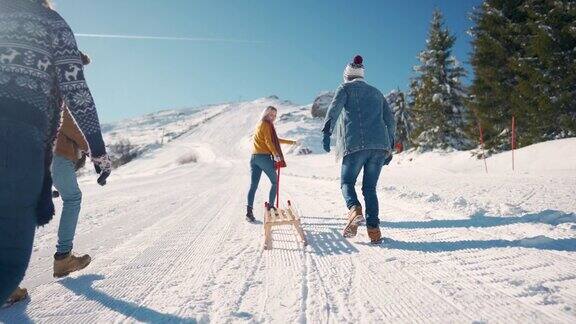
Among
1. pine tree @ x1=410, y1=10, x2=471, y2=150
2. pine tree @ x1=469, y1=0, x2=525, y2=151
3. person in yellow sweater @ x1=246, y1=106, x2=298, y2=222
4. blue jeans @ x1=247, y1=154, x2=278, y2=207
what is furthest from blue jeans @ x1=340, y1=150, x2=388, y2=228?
pine tree @ x1=410, y1=10, x2=471, y2=150

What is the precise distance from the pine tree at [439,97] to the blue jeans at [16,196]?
26.3m

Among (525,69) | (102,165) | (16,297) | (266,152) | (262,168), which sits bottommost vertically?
(16,297)

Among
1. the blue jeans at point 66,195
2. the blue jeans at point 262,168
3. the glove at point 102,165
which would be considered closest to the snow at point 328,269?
the blue jeans at point 66,195

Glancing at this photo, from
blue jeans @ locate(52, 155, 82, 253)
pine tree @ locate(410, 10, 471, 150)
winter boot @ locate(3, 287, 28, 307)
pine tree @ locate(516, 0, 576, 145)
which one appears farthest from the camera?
pine tree @ locate(410, 10, 471, 150)

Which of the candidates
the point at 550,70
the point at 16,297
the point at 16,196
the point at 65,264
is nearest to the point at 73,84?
the point at 16,196

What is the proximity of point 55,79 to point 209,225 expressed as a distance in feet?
12.0

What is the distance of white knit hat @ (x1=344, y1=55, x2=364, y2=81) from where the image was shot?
434 centimetres

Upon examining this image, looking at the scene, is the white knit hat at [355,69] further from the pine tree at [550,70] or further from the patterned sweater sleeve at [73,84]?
the pine tree at [550,70]

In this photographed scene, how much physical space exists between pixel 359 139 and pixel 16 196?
10.3 feet

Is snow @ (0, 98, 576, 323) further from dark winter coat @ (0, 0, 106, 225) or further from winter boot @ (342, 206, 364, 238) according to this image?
dark winter coat @ (0, 0, 106, 225)

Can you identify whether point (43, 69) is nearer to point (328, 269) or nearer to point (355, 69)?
point (328, 269)

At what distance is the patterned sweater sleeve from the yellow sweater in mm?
3599

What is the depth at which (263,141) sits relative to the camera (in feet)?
19.6

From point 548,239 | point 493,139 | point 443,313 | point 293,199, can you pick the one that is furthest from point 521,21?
point 443,313
